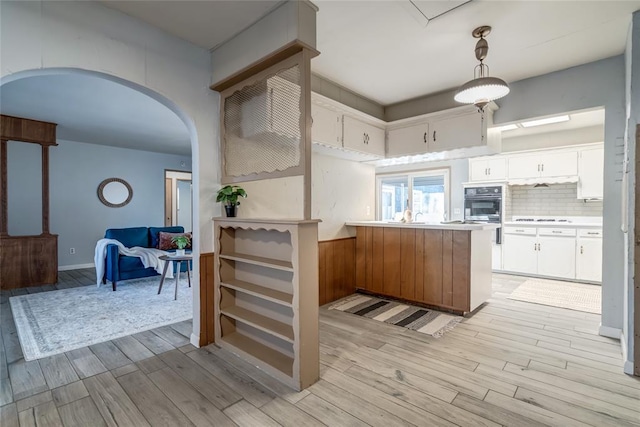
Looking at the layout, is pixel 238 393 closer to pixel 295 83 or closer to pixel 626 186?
pixel 295 83

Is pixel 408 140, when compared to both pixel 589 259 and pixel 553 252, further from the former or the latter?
pixel 589 259

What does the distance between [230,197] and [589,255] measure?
565 centimetres

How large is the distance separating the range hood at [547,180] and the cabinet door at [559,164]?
6 cm

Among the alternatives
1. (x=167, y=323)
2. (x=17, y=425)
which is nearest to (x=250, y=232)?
(x=167, y=323)

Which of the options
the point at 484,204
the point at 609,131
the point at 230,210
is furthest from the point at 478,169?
the point at 230,210

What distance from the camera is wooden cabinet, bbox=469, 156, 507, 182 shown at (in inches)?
225

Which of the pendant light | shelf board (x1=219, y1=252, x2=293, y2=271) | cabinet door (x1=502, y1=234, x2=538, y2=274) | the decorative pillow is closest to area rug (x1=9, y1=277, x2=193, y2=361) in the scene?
the decorative pillow

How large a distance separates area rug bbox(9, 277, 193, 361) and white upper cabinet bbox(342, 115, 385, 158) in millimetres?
2882

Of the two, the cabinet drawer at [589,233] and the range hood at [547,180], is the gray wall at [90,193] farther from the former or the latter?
the cabinet drawer at [589,233]

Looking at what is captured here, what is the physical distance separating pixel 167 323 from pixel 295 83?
2866mm

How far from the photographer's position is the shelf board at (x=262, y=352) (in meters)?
2.24

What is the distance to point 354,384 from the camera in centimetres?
212

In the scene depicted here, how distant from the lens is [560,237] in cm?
509

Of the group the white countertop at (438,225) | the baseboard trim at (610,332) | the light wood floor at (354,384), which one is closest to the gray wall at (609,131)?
the baseboard trim at (610,332)
